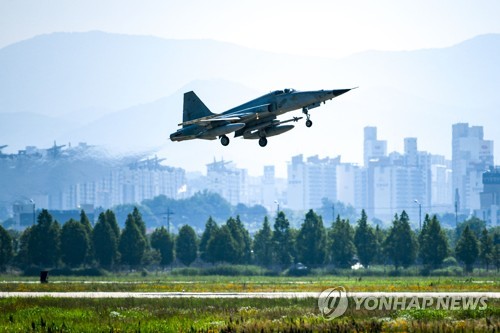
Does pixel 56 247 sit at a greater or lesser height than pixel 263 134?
lesser

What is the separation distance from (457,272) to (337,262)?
17.0 m

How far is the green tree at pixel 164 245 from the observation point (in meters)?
125

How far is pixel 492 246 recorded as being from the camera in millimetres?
109125

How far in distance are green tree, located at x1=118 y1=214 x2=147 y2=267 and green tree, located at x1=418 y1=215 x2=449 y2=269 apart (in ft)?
98.6

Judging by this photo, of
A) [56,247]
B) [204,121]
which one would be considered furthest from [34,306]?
[56,247]

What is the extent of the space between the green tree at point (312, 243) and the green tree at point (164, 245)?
16.2m

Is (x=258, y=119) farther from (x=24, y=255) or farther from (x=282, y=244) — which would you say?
(x=282, y=244)

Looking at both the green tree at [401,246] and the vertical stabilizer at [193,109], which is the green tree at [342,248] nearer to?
the green tree at [401,246]

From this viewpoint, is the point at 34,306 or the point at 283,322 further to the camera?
the point at 34,306

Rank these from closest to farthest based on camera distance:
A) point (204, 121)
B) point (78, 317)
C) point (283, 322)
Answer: point (283, 322), point (78, 317), point (204, 121)

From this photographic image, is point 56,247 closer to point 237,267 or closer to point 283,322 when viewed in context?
point 237,267

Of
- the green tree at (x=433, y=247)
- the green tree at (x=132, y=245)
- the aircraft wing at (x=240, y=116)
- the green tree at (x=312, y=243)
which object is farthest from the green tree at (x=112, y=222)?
the aircraft wing at (x=240, y=116)

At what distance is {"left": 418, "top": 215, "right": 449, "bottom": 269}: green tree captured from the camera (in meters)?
110

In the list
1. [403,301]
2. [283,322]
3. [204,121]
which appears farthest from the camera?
[204,121]
